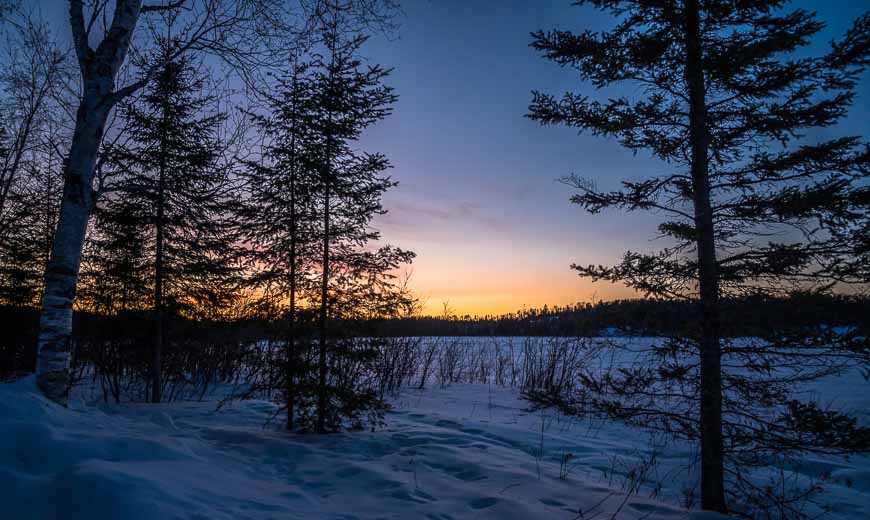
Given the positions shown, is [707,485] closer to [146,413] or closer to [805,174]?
[805,174]

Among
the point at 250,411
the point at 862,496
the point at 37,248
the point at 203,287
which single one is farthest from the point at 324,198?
the point at 37,248

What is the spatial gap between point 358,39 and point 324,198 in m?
2.60

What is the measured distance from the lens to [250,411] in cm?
843

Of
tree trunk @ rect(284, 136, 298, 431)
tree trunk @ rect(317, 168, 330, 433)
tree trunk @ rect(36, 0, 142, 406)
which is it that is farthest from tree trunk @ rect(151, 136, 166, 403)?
tree trunk @ rect(317, 168, 330, 433)

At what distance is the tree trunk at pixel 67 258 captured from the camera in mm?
4605

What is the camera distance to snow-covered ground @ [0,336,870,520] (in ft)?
8.21

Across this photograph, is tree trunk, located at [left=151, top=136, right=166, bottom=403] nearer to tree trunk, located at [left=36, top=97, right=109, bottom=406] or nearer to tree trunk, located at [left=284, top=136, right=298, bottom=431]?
tree trunk, located at [left=284, top=136, right=298, bottom=431]

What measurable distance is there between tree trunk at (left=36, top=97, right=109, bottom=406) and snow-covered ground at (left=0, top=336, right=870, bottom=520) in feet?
0.88

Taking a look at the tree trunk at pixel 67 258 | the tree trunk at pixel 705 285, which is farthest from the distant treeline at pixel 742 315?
the tree trunk at pixel 67 258

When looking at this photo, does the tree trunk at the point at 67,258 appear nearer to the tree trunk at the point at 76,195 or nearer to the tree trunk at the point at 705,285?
the tree trunk at the point at 76,195

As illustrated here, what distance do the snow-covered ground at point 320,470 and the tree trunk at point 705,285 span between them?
1.68 feet

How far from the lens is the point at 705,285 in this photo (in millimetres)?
4473

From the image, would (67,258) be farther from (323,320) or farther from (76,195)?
(323,320)

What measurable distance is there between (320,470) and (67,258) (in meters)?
3.81
